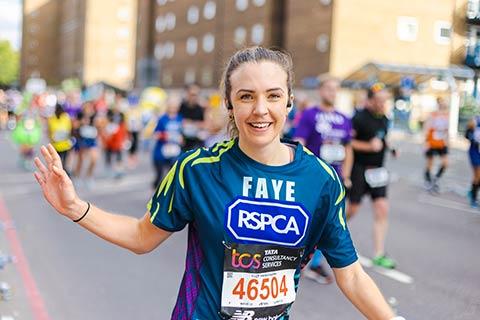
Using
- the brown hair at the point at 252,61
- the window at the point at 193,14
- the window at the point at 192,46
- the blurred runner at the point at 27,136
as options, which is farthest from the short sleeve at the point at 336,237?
the window at the point at 193,14

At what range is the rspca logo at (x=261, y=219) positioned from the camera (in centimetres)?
211

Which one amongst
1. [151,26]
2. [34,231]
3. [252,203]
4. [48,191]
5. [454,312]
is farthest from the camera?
[151,26]

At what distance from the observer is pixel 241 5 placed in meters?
52.1

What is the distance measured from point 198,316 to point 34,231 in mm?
6514

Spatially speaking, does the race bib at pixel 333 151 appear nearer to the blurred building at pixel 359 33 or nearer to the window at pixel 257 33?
the blurred building at pixel 359 33

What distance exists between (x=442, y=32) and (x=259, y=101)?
45060mm

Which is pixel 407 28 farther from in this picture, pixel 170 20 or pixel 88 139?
pixel 88 139

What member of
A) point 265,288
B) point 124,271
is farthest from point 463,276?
point 265,288

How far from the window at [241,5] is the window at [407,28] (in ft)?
44.2

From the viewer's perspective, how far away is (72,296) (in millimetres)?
5402

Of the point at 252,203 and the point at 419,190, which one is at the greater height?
the point at 252,203

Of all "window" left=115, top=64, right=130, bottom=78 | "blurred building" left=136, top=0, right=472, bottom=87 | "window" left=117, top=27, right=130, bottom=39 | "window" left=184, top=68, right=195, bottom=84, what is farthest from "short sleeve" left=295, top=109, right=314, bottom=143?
"window" left=117, top=27, right=130, bottom=39

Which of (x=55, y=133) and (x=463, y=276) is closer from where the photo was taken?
(x=463, y=276)

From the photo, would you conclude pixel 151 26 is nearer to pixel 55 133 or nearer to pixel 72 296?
pixel 55 133
